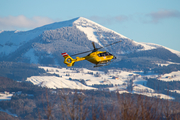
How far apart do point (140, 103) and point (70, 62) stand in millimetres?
20790

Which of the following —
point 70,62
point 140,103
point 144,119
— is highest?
point 70,62

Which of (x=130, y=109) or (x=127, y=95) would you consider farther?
(x=127, y=95)

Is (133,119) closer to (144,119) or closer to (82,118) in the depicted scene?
(144,119)

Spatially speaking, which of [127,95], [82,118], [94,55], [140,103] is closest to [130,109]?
[140,103]

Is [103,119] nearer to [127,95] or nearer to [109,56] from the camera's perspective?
[127,95]

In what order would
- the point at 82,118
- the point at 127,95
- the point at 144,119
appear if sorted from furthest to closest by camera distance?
the point at 127,95, the point at 144,119, the point at 82,118

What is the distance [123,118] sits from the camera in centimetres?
2719

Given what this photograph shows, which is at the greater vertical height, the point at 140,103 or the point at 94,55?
the point at 94,55

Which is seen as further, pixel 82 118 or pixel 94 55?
pixel 94 55

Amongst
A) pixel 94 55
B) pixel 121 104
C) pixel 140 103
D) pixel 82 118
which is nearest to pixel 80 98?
pixel 82 118

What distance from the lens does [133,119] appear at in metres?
27.0

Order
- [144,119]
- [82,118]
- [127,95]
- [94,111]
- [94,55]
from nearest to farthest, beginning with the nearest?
[82,118], [94,111], [144,119], [127,95], [94,55]

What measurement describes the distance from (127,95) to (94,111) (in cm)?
657

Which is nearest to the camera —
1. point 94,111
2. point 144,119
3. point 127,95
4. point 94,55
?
point 94,111
